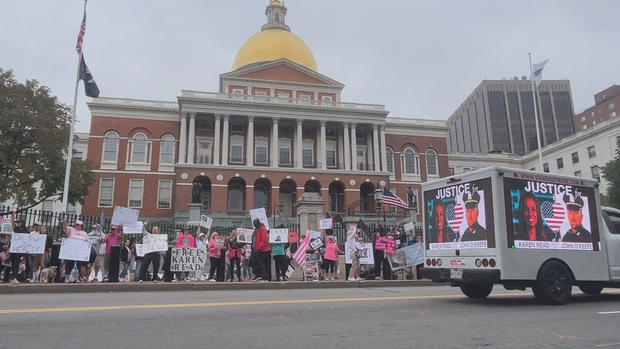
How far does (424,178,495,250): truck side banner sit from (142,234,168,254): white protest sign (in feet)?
25.7

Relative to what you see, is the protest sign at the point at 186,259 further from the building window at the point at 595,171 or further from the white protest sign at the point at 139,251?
the building window at the point at 595,171

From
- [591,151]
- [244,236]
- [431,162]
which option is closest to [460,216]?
[244,236]

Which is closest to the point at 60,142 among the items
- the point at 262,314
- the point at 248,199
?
the point at 248,199

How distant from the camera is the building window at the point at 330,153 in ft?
169

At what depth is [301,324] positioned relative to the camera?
21.5 feet

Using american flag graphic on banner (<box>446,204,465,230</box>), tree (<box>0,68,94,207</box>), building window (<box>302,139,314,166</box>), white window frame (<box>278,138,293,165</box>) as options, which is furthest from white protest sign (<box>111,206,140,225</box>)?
building window (<box>302,139,314,166</box>)

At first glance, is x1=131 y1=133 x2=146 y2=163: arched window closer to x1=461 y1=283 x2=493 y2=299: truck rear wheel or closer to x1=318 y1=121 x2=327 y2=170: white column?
x1=318 y1=121 x2=327 y2=170: white column

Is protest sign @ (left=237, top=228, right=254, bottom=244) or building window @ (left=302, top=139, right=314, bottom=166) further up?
building window @ (left=302, top=139, right=314, bottom=166)

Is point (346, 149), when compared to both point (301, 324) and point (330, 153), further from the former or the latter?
point (301, 324)

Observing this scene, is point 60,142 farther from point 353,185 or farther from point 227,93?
point 353,185

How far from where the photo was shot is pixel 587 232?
9.97m

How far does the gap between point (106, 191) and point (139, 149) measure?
5403mm

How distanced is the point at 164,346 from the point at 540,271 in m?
7.37

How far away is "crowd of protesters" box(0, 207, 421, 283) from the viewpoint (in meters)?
13.3
